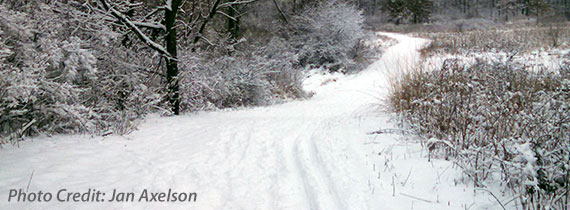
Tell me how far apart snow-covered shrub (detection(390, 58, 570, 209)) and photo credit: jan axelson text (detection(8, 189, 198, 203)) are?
7.71 feet

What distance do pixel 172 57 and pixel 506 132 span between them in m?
5.53

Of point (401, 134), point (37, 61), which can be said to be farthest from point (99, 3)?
point (401, 134)

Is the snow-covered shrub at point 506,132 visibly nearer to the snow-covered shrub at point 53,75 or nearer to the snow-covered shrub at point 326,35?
the snow-covered shrub at point 53,75

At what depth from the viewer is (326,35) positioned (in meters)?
17.3

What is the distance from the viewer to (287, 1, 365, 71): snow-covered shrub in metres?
16.9

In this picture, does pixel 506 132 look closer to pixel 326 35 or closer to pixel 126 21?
pixel 126 21

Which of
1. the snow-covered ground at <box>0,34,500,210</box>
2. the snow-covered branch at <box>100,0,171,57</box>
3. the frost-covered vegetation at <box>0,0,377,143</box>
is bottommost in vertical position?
the snow-covered ground at <box>0,34,500,210</box>

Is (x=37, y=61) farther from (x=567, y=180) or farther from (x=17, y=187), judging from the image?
(x=567, y=180)

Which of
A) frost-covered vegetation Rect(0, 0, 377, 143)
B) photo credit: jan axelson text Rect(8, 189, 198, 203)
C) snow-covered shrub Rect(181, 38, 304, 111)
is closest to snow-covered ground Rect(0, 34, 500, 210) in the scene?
photo credit: jan axelson text Rect(8, 189, 198, 203)

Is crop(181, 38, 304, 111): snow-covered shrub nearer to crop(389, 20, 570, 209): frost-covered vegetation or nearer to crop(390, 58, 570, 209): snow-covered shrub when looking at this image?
crop(389, 20, 570, 209): frost-covered vegetation

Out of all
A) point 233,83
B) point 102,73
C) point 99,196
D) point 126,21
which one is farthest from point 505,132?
point 233,83

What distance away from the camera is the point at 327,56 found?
56.2ft

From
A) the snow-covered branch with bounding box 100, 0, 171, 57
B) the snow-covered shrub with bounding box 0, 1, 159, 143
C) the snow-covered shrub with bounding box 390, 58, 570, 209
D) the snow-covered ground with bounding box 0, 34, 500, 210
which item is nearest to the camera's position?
the snow-covered shrub with bounding box 390, 58, 570, 209

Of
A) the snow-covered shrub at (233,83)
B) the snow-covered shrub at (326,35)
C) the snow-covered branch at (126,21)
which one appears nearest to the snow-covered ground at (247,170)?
the snow-covered branch at (126,21)
